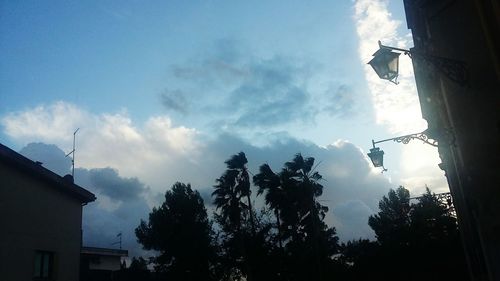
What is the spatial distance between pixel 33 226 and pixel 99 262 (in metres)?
15.4

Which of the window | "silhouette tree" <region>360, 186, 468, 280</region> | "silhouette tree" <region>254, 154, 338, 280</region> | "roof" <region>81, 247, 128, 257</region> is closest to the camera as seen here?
the window

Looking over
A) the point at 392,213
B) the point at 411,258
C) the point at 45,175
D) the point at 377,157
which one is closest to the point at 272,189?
the point at 411,258

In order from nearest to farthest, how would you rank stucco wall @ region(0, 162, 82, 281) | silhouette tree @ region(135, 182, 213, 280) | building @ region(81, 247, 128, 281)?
1. stucco wall @ region(0, 162, 82, 281)
2. building @ region(81, 247, 128, 281)
3. silhouette tree @ region(135, 182, 213, 280)

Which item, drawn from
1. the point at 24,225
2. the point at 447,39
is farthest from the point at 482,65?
the point at 24,225

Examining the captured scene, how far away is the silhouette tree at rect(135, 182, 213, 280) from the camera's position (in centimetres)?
4325

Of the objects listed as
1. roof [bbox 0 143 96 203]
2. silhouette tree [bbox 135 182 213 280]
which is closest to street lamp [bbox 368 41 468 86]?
roof [bbox 0 143 96 203]

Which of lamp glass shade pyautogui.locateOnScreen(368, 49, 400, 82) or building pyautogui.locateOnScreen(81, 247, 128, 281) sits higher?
lamp glass shade pyautogui.locateOnScreen(368, 49, 400, 82)

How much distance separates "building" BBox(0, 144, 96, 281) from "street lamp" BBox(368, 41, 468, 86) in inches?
513

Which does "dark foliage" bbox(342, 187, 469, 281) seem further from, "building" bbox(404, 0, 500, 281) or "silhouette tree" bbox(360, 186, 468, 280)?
"building" bbox(404, 0, 500, 281)

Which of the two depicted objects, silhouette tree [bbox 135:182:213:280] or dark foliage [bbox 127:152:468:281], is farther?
silhouette tree [bbox 135:182:213:280]

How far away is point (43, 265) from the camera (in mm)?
16500

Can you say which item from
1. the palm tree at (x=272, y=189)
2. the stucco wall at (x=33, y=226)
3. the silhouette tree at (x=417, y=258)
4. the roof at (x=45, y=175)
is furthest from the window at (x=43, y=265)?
the palm tree at (x=272, y=189)

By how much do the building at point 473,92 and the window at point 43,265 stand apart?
47.5 feet

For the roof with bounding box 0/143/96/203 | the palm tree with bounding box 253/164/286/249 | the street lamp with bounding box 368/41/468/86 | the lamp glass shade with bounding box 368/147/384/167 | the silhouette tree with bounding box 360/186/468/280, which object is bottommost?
the silhouette tree with bounding box 360/186/468/280
